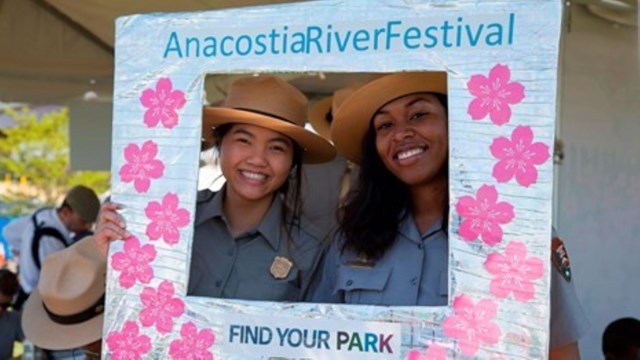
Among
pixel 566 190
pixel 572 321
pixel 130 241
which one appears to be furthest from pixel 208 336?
pixel 566 190

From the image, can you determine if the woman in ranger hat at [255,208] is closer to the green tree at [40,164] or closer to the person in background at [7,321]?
the person in background at [7,321]

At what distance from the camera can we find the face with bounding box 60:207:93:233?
5297 millimetres

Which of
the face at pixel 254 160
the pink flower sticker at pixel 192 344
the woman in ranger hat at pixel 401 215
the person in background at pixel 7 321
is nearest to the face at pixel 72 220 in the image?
the person in background at pixel 7 321

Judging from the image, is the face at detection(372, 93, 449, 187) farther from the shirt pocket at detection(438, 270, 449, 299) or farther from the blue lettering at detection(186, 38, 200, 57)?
the blue lettering at detection(186, 38, 200, 57)

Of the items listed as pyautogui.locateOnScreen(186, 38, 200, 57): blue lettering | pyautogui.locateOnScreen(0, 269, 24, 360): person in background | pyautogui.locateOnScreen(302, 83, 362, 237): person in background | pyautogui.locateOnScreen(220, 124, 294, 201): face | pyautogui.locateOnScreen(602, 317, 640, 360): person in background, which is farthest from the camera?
pyautogui.locateOnScreen(0, 269, 24, 360): person in background

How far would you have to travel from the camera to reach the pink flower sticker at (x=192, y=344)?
5.46 ft

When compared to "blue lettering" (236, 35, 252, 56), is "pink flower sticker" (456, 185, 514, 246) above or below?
below

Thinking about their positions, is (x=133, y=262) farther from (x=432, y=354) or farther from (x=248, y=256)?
(x=432, y=354)

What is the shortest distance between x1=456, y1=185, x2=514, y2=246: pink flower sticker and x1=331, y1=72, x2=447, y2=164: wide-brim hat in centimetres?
38

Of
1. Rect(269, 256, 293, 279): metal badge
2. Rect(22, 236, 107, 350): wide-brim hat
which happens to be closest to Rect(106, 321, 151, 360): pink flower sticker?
Rect(269, 256, 293, 279): metal badge

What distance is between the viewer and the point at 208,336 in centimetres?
167

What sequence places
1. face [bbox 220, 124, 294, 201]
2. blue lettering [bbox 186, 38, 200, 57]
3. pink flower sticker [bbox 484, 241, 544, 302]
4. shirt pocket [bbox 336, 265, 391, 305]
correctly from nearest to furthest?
pink flower sticker [bbox 484, 241, 544, 302] → blue lettering [bbox 186, 38, 200, 57] → shirt pocket [bbox 336, 265, 391, 305] → face [bbox 220, 124, 294, 201]

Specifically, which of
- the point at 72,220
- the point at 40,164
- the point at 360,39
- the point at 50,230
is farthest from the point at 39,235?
the point at 40,164

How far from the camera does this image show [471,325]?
4.95ft
